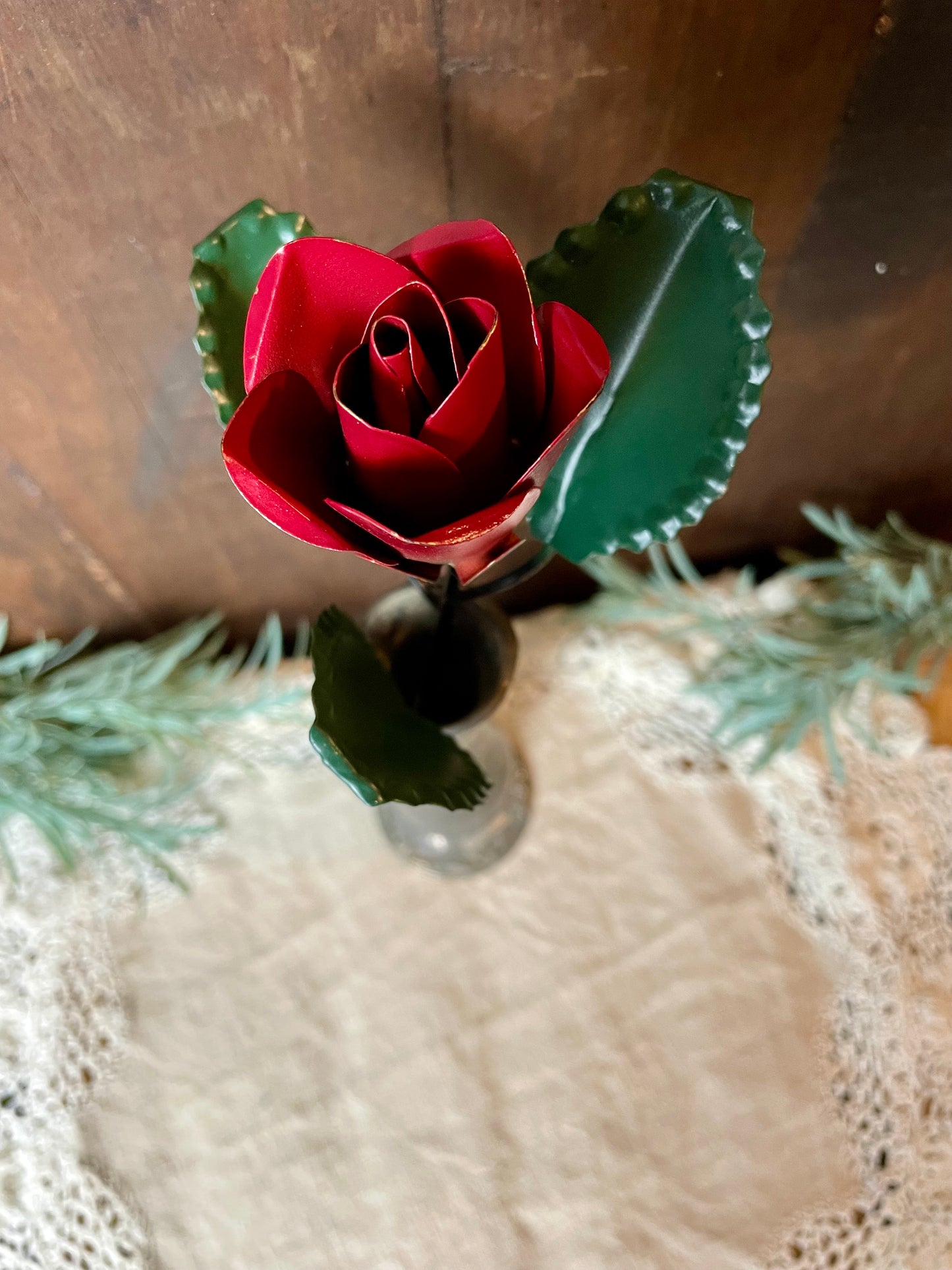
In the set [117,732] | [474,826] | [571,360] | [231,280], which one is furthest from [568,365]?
[117,732]

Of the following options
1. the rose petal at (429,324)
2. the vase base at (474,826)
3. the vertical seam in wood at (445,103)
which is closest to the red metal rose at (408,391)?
the rose petal at (429,324)

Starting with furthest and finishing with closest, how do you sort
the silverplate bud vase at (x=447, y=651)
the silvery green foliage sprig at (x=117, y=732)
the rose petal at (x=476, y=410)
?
1. the silvery green foliage sprig at (x=117, y=732)
2. the silverplate bud vase at (x=447, y=651)
3. the rose petal at (x=476, y=410)

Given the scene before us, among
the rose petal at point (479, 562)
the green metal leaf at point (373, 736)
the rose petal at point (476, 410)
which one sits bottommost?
the green metal leaf at point (373, 736)

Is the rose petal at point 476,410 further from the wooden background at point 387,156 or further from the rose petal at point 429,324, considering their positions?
the wooden background at point 387,156

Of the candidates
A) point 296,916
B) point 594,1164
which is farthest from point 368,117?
point 594,1164

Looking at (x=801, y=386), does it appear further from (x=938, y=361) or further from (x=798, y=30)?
(x=798, y=30)

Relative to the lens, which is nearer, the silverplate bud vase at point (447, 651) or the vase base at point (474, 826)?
the silverplate bud vase at point (447, 651)

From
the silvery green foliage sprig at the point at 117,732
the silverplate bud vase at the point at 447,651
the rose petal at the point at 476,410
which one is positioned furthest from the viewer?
the silvery green foliage sprig at the point at 117,732
